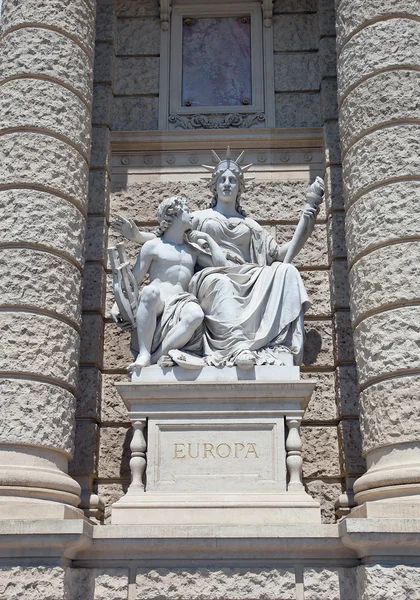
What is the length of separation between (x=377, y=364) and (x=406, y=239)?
4.47 feet

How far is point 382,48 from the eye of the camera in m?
9.02

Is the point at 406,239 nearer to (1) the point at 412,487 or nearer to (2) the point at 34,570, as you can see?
(1) the point at 412,487

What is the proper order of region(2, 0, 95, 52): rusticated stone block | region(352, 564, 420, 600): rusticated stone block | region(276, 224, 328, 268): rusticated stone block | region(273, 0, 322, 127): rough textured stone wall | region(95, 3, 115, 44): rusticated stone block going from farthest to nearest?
region(95, 3, 115, 44): rusticated stone block → region(273, 0, 322, 127): rough textured stone wall → region(276, 224, 328, 268): rusticated stone block → region(2, 0, 95, 52): rusticated stone block → region(352, 564, 420, 600): rusticated stone block

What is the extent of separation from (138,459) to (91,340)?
2269 mm

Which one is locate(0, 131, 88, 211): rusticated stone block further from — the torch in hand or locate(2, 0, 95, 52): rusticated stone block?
the torch in hand

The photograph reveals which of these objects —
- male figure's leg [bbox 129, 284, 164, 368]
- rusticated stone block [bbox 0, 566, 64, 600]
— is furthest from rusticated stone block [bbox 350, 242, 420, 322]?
rusticated stone block [bbox 0, 566, 64, 600]

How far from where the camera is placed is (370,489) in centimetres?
742

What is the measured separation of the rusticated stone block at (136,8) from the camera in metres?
11.8

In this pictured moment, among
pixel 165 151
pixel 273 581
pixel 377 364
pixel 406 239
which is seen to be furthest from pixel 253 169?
pixel 273 581

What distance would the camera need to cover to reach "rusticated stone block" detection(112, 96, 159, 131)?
11.2m

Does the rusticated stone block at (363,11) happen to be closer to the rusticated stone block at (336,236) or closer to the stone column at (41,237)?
the rusticated stone block at (336,236)

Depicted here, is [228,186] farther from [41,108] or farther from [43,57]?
[43,57]

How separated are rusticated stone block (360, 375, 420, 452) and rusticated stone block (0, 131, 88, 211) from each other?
13.0 feet

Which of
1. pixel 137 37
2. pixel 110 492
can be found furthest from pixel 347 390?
pixel 137 37
